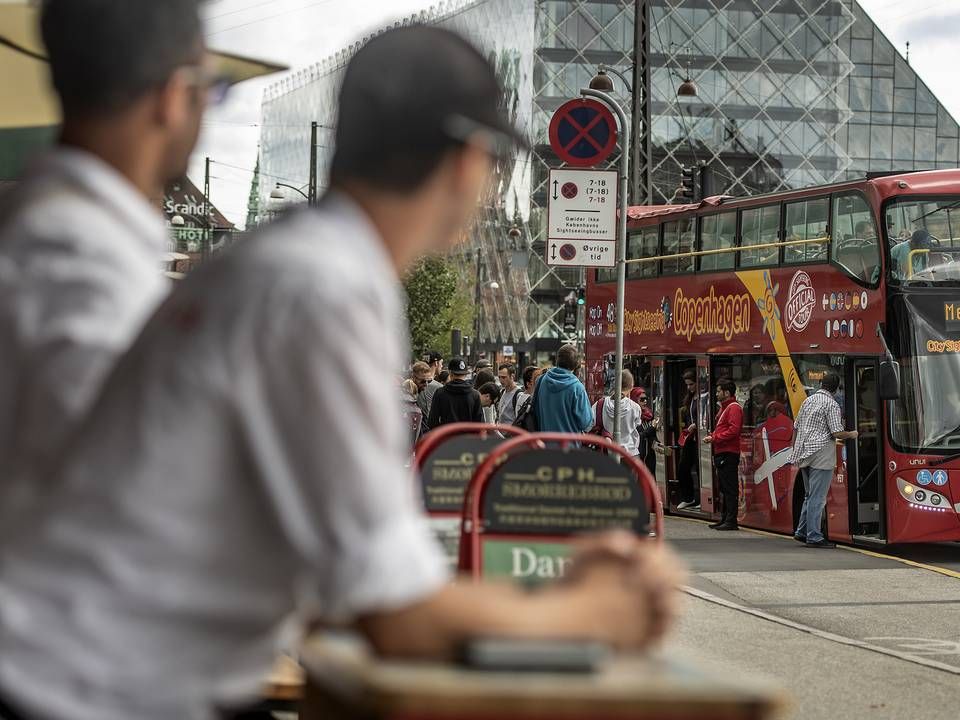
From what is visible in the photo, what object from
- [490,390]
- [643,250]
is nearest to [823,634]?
[490,390]

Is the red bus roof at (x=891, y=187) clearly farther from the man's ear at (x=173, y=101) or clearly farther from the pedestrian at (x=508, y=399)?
the man's ear at (x=173, y=101)

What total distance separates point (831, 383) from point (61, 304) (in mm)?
17265

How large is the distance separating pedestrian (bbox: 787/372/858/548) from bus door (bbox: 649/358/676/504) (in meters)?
4.91

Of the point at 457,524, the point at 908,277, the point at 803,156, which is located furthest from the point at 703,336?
the point at 803,156

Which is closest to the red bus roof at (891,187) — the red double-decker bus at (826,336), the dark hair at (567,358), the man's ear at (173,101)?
the red double-decker bus at (826,336)

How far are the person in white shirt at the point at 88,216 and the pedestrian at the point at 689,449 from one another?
20417mm

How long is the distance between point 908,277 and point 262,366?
668 inches

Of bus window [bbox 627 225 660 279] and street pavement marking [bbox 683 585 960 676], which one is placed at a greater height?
bus window [bbox 627 225 660 279]

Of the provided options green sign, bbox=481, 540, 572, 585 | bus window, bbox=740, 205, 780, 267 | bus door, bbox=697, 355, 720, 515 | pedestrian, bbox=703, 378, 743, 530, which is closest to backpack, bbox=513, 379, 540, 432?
pedestrian, bbox=703, 378, 743, 530

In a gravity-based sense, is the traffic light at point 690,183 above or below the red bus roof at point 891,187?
above

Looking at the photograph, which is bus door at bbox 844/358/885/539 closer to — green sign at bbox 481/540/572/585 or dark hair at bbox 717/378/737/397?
dark hair at bbox 717/378/737/397

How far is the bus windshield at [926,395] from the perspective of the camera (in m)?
17.6

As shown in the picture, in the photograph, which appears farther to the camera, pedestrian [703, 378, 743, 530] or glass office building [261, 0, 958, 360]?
glass office building [261, 0, 958, 360]

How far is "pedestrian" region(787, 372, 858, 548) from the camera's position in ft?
59.8
